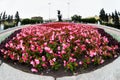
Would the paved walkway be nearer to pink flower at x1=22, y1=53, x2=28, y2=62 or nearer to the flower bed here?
the flower bed

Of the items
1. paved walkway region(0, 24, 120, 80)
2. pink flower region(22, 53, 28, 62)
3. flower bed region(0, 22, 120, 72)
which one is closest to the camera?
paved walkway region(0, 24, 120, 80)

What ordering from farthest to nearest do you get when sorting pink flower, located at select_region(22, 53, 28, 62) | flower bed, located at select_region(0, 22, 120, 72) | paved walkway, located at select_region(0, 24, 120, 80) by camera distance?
pink flower, located at select_region(22, 53, 28, 62) → flower bed, located at select_region(0, 22, 120, 72) → paved walkway, located at select_region(0, 24, 120, 80)

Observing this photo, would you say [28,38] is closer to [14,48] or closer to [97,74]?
[14,48]

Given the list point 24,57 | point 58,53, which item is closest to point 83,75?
point 58,53

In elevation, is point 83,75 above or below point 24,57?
below

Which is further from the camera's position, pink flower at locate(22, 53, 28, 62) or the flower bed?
pink flower at locate(22, 53, 28, 62)

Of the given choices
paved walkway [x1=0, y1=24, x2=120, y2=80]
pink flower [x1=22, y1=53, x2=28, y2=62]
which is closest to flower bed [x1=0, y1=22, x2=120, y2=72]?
pink flower [x1=22, y1=53, x2=28, y2=62]

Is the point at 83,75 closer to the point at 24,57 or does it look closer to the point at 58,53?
the point at 58,53

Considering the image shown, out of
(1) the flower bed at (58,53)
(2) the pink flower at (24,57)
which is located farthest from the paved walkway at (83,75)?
(2) the pink flower at (24,57)

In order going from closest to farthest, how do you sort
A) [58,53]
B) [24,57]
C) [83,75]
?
[83,75], [24,57], [58,53]

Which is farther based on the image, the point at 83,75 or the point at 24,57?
the point at 24,57

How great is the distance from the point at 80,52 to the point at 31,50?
144 cm

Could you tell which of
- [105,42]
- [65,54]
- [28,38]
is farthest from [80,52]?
[28,38]

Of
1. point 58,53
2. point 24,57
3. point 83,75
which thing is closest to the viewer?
point 83,75
